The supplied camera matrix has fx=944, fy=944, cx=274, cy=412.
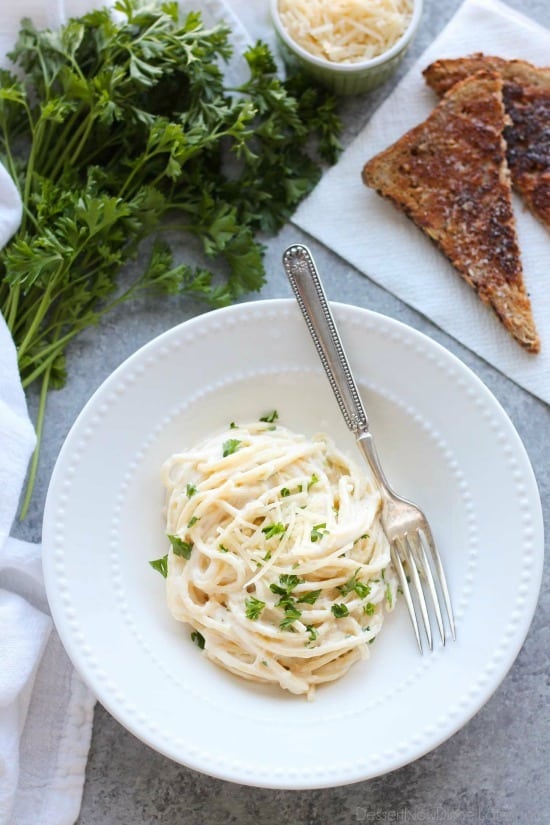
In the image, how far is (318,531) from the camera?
3.45 metres

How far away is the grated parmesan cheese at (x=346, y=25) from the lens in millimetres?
3982

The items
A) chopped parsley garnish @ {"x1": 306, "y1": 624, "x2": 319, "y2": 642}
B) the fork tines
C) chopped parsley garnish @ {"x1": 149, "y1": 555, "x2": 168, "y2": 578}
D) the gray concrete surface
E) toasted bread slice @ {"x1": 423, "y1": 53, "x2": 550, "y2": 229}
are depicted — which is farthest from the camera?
toasted bread slice @ {"x1": 423, "y1": 53, "x2": 550, "y2": 229}

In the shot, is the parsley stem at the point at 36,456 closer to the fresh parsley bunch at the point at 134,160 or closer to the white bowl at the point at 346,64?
the fresh parsley bunch at the point at 134,160

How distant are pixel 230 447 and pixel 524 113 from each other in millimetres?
2033

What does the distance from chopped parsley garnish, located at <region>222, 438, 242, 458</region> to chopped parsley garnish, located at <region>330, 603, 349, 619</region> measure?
693 mm

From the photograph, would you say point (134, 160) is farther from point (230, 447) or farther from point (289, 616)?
point (289, 616)

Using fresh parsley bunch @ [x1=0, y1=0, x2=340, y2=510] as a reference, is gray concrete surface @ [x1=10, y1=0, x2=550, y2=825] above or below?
below

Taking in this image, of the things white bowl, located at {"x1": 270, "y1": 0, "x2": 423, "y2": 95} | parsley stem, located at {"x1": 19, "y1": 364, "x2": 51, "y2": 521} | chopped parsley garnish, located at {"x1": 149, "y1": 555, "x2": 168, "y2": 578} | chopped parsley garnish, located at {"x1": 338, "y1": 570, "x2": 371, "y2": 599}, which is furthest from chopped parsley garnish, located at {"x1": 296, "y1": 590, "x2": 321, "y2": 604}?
white bowl, located at {"x1": 270, "y1": 0, "x2": 423, "y2": 95}

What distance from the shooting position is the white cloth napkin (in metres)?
4.06

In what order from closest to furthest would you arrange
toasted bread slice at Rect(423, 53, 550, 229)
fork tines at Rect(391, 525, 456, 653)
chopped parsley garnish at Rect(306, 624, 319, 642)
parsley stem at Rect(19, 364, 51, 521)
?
chopped parsley garnish at Rect(306, 624, 319, 642)
fork tines at Rect(391, 525, 456, 653)
parsley stem at Rect(19, 364, 51, 521)
toasted bread slice at Rect(423, 53, 550, 229)

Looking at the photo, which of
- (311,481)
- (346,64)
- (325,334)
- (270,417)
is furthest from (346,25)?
(311,481)

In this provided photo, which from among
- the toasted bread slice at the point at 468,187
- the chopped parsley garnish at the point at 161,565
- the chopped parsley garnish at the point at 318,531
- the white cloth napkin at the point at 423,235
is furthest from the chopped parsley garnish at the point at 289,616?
the toasted bread slice at the point at 468,187

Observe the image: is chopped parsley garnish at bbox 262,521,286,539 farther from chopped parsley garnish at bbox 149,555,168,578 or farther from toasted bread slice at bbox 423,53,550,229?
toasted bread slice at bbox 423,53,550,229

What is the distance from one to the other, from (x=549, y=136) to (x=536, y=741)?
257cm
